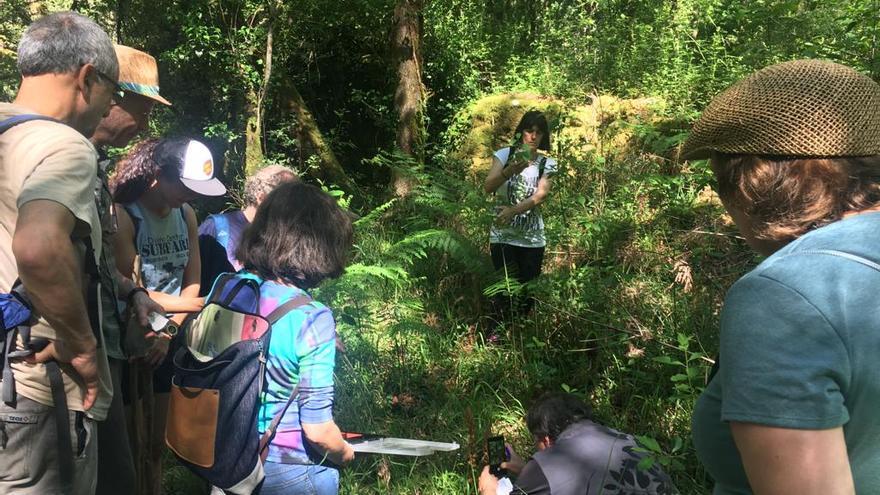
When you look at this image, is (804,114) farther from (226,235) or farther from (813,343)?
(226,235)

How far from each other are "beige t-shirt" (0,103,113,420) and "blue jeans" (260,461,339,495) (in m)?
0.65

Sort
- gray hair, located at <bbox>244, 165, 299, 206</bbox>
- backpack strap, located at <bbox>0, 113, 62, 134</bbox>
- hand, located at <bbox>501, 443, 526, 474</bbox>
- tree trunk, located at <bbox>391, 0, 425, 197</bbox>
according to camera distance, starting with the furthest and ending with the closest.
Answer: tree trunk, located at <bbox>391, 0, 425, 197</bbox> < gray hair, located at <bbox>244, 165, 299, 206</bbox> < hand, located at <bbox>501, 443, 526, 474</bbox> < backpack strap, located at <bbox>0, 113, 62, 134</bbox>

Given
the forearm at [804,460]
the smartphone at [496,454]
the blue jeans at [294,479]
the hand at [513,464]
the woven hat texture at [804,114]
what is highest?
the woven hat texture at [804,114]

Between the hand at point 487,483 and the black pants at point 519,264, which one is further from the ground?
the black pants at point 519,264

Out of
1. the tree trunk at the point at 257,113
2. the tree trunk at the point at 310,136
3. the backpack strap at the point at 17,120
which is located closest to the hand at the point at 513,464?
the backpack strap at the point at 17,120

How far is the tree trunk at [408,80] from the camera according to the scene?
8.33 m

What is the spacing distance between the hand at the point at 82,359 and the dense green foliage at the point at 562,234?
118cm

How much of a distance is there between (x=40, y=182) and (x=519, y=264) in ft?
11.2

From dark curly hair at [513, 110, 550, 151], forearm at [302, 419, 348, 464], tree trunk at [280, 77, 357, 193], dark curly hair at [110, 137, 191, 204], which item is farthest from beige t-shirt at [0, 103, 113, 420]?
tree trunk at [280, 77, 357, 193]

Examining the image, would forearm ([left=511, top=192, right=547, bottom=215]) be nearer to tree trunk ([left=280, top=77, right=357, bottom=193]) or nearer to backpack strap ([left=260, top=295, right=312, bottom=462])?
backpack strap ([left=260, top=295, right=312, bottom=462])

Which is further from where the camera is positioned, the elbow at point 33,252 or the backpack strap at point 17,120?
Answer: the backpack strap at point 17,120

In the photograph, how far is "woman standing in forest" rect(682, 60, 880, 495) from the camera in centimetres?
87

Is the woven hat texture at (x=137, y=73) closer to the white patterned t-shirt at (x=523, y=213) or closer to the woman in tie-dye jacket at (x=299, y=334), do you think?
the woman in tie-dye jacket at (x=299, y=334)

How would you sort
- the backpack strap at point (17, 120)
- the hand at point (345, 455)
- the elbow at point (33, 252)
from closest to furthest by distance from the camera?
the elbow at point (33, 252) < the backpack strap at point (17, 120) < the hand at point (345, 455)
